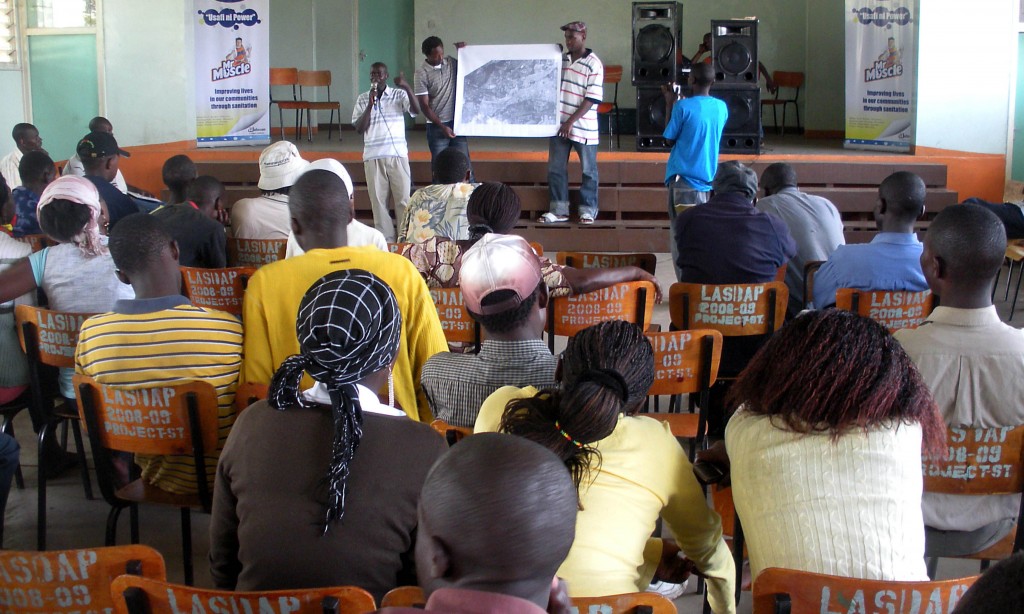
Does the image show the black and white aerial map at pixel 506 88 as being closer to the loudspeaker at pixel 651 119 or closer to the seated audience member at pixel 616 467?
the loudspeaker at pixel 651 119

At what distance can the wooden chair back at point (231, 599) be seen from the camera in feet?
4.69

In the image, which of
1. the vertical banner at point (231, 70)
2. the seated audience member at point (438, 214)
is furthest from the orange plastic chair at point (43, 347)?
the vertical banner at point (231, 70)

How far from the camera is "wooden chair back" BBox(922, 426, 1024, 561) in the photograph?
2.12 m

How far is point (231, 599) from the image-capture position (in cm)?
144

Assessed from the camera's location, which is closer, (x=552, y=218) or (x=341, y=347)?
(x=341, y=347)

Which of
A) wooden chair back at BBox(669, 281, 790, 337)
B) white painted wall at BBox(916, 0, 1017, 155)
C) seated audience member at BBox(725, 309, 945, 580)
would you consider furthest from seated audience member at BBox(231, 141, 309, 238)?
white painted wall at BBox(916, 0, 1017, 155)

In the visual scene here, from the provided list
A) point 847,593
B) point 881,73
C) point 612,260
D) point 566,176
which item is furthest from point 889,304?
point 881,73

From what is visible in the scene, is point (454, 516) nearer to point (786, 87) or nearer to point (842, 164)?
point (842, 164)

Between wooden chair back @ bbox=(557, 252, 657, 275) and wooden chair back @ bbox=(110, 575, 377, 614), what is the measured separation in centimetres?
283

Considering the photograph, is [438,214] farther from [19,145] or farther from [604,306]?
[19,145]

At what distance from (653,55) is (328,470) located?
7.78 metres

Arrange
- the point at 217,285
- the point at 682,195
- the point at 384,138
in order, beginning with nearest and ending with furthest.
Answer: the point at 217,285 < the point at 682,195 < the point at 384,138

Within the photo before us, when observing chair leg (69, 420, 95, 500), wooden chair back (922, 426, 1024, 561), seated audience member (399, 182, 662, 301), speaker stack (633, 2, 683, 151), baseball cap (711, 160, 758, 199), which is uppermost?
speaker stack (633, 2, 683, 151)

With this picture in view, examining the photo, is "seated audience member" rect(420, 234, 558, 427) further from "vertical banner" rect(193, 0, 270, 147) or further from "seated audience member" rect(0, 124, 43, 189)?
"vertical banner" rect(193, 0, 270, 147)
